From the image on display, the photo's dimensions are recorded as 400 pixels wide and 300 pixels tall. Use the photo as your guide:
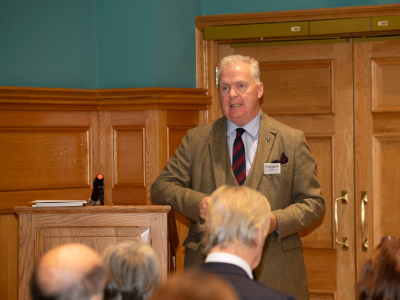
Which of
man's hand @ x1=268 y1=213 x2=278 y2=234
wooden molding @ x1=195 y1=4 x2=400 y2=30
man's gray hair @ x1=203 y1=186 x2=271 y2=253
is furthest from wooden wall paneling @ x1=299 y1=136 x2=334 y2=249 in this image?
man's gray hair @ x1=203 y1=186 x2=271 y2=253

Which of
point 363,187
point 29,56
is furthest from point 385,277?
point 29,56

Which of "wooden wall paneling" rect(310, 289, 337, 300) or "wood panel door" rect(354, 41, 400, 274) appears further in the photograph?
"wooden wall paneling" rect(310, 289, 337, 300)

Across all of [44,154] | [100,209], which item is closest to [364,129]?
[100,209]

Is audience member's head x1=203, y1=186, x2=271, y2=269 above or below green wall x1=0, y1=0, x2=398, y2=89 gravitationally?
below

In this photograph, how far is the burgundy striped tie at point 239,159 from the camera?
2.65 metres

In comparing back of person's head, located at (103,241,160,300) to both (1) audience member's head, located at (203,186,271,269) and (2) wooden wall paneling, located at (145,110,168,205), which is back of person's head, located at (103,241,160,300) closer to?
(1) audience member's head, located at (203,186,271,269)

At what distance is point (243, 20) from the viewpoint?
3812 mm

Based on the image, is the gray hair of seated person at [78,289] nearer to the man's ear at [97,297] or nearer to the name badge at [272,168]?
the man's ear at [97,297]

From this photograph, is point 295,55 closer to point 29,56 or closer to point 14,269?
point 29,56

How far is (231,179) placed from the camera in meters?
2.64

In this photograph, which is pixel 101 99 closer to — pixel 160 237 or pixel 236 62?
pixel 236 62

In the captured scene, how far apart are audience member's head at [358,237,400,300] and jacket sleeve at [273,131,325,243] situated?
39.9 inches

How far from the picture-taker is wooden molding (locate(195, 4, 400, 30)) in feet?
11.8

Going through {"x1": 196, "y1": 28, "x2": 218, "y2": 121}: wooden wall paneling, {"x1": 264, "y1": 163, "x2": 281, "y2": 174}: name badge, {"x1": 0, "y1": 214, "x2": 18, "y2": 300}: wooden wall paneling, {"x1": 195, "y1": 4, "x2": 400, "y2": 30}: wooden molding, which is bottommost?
{"x1": 0, "y1": 214, "x2": 18, "y2": 300}: wooden wall paneling
